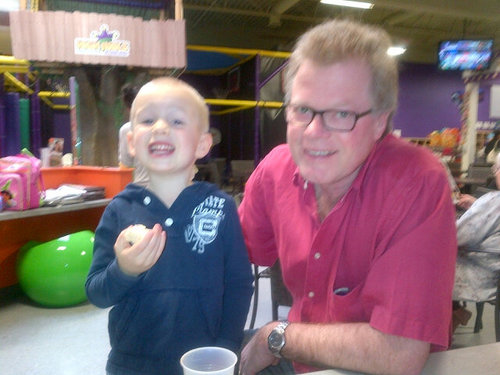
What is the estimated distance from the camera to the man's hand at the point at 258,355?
123 centimetres

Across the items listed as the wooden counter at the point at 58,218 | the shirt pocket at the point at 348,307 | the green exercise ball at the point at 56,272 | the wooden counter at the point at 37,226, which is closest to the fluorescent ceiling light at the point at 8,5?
the wooden counter at the point at 58,218

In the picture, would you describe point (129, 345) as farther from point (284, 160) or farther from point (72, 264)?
point (72, 264)

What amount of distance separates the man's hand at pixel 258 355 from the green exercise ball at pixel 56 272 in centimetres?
252

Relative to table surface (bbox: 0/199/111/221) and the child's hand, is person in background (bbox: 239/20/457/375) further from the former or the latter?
table surface (bbox: 0/199/111/221)

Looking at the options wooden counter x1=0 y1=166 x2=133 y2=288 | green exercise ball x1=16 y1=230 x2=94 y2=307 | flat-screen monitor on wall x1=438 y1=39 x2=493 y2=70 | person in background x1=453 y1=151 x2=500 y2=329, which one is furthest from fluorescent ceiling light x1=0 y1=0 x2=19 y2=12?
flat-screen monitor on wall x1=438 y1=39 x2=493 y2=70

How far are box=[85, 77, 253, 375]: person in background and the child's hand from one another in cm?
8

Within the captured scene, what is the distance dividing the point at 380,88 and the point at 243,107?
8.71 metres

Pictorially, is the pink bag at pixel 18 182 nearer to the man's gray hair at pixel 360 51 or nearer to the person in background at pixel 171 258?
the person in background at pixel 171 258

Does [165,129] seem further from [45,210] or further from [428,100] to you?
[428,100]

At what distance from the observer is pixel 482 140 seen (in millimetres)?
11789

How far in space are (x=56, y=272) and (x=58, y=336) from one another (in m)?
0.58

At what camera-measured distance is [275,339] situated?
117 centimetres

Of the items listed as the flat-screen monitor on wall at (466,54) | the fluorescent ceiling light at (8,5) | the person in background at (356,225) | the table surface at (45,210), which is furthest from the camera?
the flat-screen monitor on wall at (466,54)

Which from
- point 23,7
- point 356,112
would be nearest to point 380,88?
point 356,112
